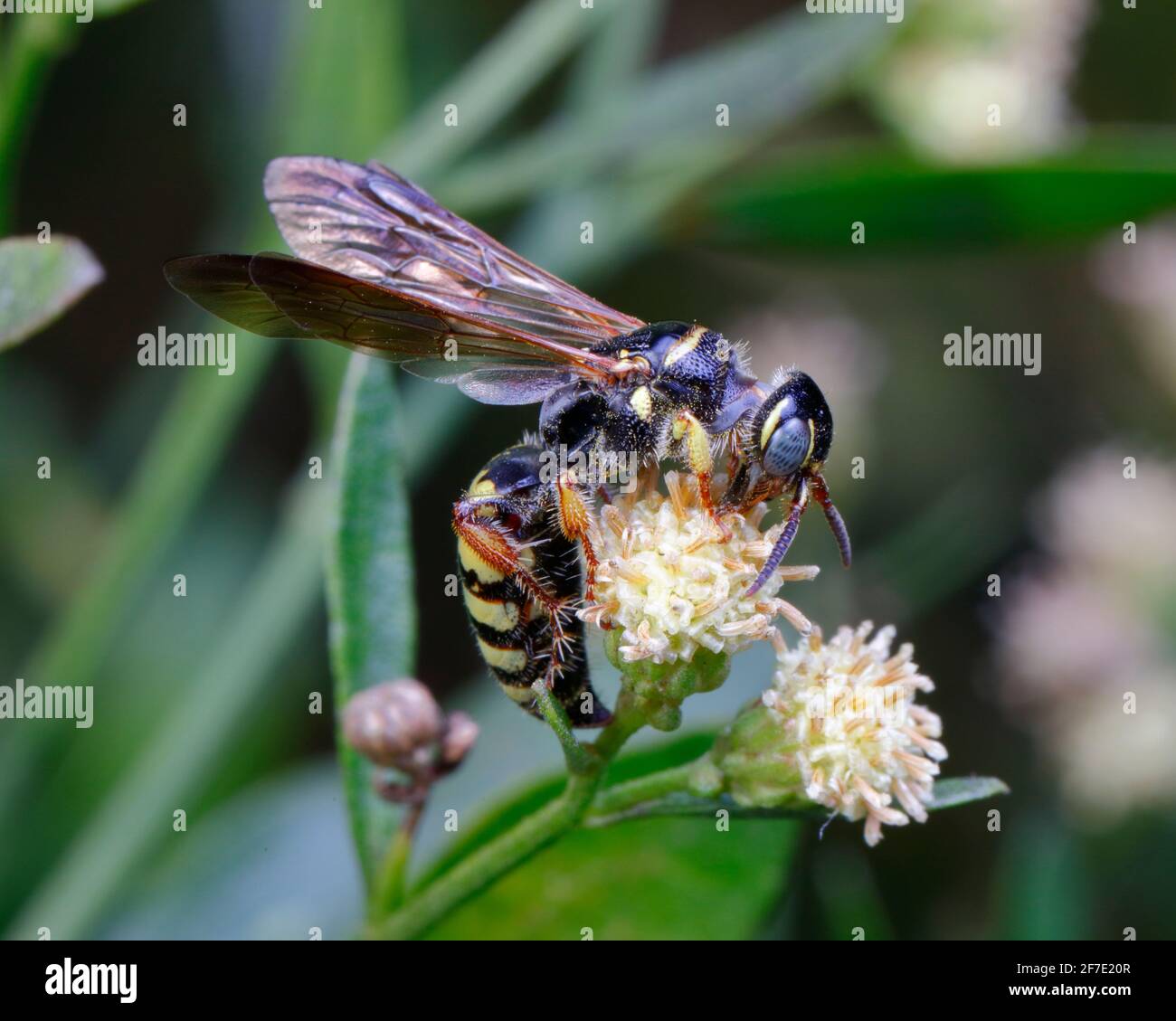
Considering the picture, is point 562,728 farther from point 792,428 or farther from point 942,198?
point 942,198

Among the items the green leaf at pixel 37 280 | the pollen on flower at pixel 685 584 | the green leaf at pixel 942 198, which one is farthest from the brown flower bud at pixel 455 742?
the green leaf at pixel 942 198

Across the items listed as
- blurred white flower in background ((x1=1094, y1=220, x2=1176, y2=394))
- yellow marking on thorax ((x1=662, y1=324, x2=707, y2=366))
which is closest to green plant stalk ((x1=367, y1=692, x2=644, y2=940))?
yellow marking on thorax ((x1=662, y1=324, x2=707, y2=366))

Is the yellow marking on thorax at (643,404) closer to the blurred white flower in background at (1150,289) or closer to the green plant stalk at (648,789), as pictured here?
the green plant stalk at (648,789)

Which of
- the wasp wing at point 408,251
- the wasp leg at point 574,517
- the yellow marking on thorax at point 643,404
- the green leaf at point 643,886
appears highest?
the wasp wing at point 408,251

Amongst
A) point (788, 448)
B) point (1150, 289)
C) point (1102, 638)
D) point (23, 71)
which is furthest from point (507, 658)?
point (1150, 289)

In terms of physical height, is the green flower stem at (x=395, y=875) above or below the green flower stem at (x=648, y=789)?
below

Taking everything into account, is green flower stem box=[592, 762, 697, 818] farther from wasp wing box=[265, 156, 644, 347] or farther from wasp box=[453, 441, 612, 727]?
wasp wing box=[265, 156, 644, 347]
